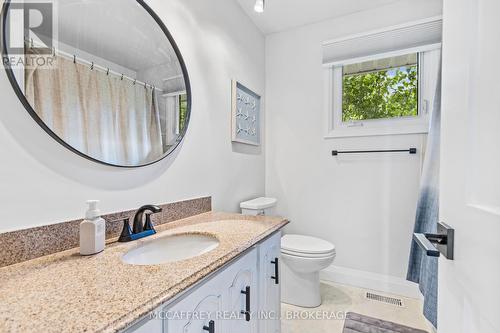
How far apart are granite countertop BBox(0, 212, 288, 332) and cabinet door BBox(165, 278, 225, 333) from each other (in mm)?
73

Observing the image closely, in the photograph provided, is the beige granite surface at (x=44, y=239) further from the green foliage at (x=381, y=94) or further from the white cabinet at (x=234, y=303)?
the green foliage at (x=381, y=94)

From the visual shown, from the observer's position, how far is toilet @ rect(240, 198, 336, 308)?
69.6 inches

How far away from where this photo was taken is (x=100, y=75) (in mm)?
1000

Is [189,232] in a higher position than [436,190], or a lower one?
lower

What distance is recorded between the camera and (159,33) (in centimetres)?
126

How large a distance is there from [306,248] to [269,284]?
2.30ft

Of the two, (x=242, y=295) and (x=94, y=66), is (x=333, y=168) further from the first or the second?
(x=94, y=66)

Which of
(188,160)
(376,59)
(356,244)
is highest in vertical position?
(376,59)

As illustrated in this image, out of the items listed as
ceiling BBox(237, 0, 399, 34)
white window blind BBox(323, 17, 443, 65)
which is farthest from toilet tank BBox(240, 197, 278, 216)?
ceiling BBox(237, 0, 399, 34)

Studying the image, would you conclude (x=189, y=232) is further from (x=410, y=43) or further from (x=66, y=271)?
(x=410, y=43)

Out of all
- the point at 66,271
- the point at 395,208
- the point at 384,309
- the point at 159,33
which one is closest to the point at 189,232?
the point at 66,271

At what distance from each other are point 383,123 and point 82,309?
233 centimetres

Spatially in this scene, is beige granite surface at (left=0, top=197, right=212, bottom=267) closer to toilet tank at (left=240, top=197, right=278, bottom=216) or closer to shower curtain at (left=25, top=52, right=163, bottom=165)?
shower curtain at (left=25, top=52, right=163, bottom=165)

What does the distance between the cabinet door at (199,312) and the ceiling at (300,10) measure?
7.00 ft
